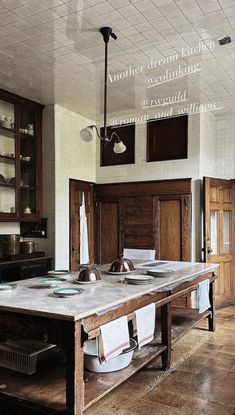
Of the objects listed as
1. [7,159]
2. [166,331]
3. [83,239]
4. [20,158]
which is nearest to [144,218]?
[83,239]

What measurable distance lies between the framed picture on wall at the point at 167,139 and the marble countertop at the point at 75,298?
8.80ft

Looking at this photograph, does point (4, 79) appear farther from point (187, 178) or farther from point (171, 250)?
point (171, 250)

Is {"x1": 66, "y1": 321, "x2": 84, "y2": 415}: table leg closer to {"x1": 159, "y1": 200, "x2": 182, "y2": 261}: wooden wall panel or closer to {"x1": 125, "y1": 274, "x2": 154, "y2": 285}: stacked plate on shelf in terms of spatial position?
{"x1": 125, "y1": 274, "x2": 154, "y2": 285}: stacked plate on shelf

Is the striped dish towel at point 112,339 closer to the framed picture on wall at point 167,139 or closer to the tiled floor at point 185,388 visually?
the tiled floor at point 185,388

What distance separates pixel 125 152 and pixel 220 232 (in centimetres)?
194

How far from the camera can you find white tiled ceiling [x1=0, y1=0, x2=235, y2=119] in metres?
2.89

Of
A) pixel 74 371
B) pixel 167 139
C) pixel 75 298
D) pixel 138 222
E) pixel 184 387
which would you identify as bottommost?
pixel 184 387

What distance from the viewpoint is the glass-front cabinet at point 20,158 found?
471 centimetres

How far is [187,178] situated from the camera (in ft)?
17.7

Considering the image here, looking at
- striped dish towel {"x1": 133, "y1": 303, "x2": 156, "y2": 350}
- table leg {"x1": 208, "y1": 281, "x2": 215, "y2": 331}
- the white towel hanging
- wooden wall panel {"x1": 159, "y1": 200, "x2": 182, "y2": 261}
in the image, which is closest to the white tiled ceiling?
wooden wall panel {"x1": 159, "y1": 200, "x2": 182, "y2": 261}

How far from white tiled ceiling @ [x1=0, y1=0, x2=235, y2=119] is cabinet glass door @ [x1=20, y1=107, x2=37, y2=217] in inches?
12.9

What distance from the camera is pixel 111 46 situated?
3.48 meters

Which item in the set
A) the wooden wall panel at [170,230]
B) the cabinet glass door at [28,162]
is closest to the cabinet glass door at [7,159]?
the cabinet glass door at [28,162]

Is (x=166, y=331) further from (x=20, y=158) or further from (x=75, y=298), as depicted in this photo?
(x=20, y=158)
